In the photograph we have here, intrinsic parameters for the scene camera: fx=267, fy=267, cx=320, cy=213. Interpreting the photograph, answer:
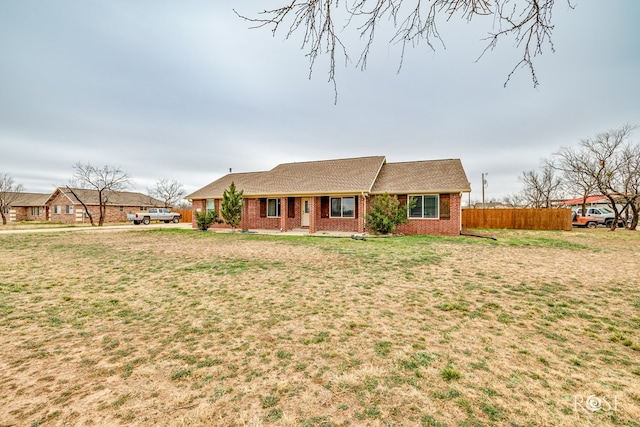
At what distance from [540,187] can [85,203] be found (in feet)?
192

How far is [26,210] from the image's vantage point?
1654 inches

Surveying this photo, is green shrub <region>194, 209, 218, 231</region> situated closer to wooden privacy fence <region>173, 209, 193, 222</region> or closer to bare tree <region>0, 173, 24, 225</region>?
wooden privacy fence <region>173, 209, 193, 222</region>

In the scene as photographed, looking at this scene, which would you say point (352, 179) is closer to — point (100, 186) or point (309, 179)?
point (309, 179)

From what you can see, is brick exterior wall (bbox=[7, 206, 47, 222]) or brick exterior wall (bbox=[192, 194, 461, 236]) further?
brick exterior wall (bbox=[7, 206, 47, 222])

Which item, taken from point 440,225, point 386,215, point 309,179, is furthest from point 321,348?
point 309,179

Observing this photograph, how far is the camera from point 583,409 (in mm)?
2055

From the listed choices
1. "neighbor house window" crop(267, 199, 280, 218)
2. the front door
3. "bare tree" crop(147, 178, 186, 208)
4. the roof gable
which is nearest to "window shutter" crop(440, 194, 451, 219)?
the roof gable

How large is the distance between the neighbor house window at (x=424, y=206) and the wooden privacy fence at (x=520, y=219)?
26.5ft

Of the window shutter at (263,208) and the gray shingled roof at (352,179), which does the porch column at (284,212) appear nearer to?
the gray shingled roof at (352,179)

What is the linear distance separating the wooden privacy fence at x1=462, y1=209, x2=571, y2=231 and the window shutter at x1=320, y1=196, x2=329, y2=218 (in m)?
12.1

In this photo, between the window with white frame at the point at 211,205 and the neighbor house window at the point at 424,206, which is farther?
the window with white frame at the point at 211,205

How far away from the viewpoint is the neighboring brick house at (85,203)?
111ft

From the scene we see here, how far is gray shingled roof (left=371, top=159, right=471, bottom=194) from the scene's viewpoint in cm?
1519

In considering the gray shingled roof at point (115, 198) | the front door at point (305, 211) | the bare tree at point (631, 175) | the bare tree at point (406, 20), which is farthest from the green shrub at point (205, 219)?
the bare tree at point (631, 175)
